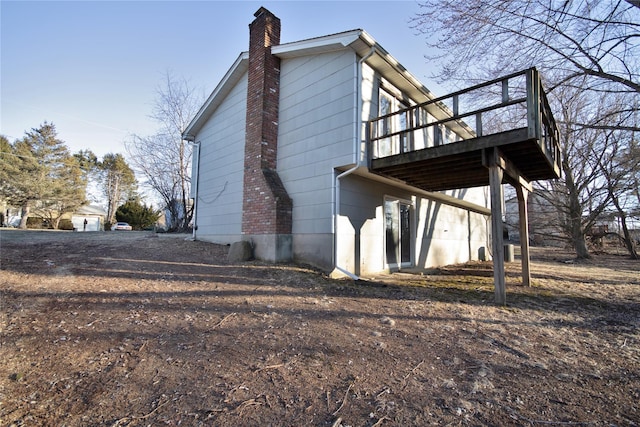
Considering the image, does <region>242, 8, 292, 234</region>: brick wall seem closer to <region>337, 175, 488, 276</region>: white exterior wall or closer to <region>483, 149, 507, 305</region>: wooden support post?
<region>337, 175, 488, 276</region>: white exterior wall

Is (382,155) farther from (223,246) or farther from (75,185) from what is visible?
(75,185)

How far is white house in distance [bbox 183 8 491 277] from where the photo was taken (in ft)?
22.7

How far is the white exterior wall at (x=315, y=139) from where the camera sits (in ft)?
22.7

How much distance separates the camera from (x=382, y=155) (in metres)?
7.24

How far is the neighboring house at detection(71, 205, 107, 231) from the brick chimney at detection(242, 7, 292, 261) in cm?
3565

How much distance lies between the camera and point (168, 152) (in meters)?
19.4

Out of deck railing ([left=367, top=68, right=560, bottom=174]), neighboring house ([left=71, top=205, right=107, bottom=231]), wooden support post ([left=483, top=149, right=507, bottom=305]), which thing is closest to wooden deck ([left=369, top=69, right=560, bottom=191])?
deck railing ([left=367, top=68, right=560, bottom=174])

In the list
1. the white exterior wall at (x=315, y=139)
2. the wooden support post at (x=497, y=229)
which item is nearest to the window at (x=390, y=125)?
the white exterior wall at (x=315, y=139)

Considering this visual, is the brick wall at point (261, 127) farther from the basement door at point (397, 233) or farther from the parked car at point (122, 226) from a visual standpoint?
the parked car at point (122, 226)

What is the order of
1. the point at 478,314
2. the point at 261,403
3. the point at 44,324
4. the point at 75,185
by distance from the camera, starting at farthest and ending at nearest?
the point at 75,185 < the point at 478,314 < the point at 44,324 < the point at 261,403

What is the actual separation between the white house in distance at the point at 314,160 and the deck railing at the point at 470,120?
19cm

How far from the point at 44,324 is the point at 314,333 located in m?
3.04

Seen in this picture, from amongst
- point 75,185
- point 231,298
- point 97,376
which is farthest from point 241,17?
point 75,185

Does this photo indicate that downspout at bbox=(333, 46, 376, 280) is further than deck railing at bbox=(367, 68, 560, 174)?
Yes
